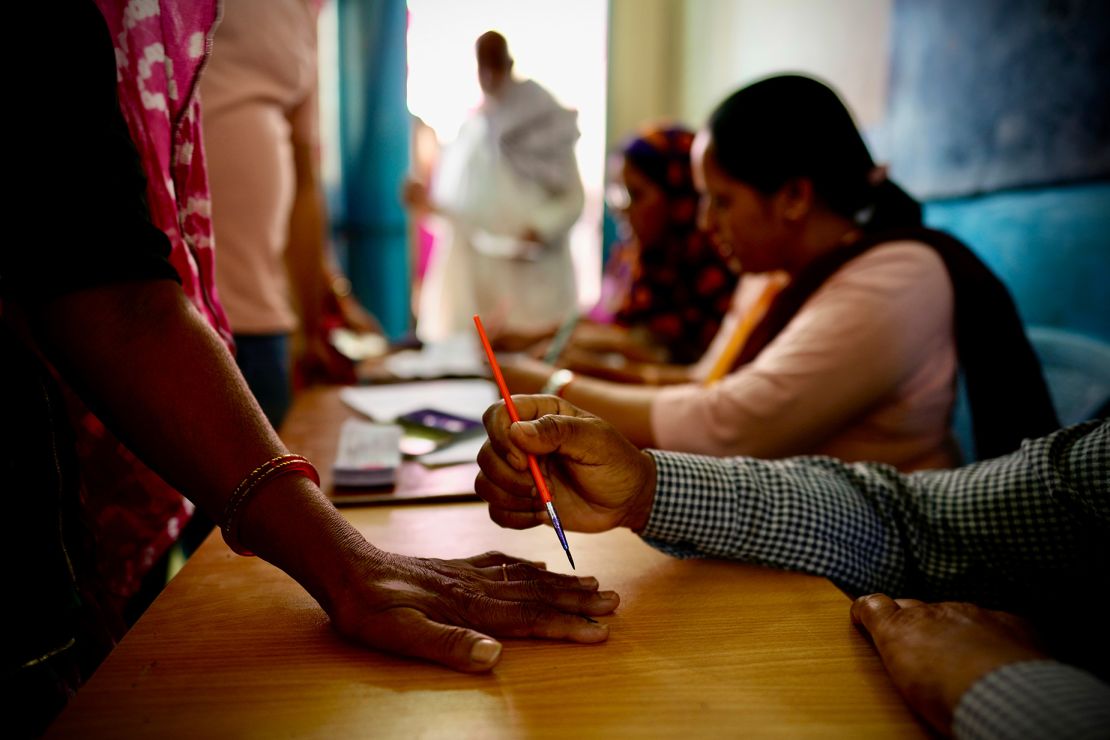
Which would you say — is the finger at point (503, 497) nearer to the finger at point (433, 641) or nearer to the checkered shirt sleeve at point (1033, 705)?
the finger at point (433, 641)

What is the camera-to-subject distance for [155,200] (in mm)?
847

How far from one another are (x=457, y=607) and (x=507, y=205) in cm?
330

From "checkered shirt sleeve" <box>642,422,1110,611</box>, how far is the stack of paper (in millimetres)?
415

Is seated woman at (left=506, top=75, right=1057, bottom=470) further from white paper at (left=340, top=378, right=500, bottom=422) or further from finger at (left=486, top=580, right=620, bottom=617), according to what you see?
finger at (left=486, top=580, right=620, bottom=617)

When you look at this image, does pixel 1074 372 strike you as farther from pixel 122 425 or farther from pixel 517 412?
pixel 122 425

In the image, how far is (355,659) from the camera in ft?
1.84

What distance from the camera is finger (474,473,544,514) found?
0.75 meters

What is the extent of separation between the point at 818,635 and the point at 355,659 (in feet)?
1.25

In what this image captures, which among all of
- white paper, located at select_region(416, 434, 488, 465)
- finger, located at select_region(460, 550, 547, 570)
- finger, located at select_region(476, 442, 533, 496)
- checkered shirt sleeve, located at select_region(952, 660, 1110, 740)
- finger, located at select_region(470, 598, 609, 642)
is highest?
finger, located at select_region(476, 442, 533, 496)

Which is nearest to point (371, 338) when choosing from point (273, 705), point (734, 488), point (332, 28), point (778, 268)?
point (778, 268)

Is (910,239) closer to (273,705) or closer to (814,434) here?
(814,434)

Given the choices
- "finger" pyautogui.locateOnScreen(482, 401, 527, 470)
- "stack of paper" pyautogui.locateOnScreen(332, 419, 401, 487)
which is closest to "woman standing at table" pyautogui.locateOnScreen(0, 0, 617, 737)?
"finger" pyautogui.locateOnScreen(482, 401, 527, 470)

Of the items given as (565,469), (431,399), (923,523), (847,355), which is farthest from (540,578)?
(431,399)

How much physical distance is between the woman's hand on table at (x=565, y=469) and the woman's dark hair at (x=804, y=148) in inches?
35.2
